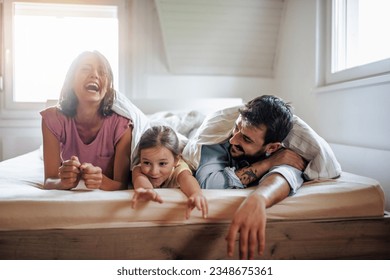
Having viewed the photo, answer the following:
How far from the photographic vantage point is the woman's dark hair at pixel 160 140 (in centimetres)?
87

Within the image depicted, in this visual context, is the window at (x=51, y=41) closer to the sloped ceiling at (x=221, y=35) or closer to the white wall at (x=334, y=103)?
the sloped ceiling at (x=221, y=35)

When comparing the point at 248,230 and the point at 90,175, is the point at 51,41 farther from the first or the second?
the point at 248,230

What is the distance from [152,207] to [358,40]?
1272mm

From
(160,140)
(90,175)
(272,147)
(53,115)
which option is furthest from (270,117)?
(53,115)

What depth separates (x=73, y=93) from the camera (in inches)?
34.5

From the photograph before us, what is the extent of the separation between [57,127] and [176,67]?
4.64 ft

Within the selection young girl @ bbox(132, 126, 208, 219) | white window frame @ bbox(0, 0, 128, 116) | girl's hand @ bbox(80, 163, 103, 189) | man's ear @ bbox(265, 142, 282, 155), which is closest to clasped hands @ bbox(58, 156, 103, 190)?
girl's hand @ bbox(80, 163, 103, 189)

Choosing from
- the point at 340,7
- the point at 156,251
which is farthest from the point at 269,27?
the point at 156,251

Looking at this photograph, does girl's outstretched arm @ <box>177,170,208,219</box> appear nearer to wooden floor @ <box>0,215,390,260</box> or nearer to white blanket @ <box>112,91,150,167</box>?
wooden floor @ <box>0,215,390,260</box>

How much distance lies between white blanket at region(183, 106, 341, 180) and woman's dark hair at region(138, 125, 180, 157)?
2.4 inches

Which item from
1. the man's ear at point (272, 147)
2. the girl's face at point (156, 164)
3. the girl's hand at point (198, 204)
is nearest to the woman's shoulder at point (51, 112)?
the girl's face at point (156, 164)

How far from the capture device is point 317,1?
5.39 feet

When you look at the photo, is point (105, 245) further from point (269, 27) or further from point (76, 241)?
point (269, 27)

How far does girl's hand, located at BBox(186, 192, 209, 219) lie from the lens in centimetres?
66
